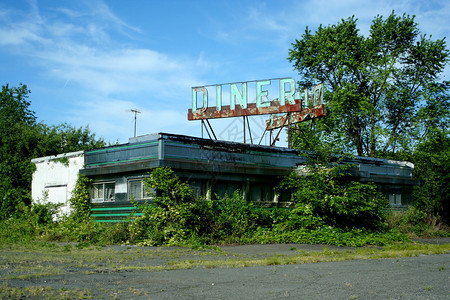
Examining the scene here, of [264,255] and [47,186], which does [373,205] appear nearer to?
[264,255]

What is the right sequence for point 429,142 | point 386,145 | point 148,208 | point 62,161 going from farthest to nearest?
point 386,145 < point 429,142 < point 62,161 < point 148,208

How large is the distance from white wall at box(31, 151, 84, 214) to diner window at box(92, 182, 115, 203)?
132 centimetres

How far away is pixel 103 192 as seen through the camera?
811 inches

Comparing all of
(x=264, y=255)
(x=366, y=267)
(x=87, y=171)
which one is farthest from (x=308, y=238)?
(x=87, y=171)

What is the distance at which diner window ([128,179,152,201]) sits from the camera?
18.5m

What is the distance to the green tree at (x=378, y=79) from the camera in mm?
35188

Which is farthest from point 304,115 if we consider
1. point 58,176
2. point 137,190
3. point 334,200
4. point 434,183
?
point 58,176

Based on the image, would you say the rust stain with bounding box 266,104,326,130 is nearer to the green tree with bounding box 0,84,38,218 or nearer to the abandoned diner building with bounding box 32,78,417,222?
the abandoned diner building with bounding box 32,78,417,222

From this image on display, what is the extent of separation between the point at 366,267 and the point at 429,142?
82.6ft

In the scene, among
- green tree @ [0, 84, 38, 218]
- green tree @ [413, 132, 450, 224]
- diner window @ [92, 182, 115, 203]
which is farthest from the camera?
green tree @ [413, 132, 450, 224]

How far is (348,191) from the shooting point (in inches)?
758

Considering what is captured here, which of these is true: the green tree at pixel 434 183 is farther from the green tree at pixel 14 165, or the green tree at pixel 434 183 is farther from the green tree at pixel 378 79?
the green tree at pixel 14 165

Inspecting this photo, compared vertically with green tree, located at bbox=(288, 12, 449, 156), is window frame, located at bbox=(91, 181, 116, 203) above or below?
below

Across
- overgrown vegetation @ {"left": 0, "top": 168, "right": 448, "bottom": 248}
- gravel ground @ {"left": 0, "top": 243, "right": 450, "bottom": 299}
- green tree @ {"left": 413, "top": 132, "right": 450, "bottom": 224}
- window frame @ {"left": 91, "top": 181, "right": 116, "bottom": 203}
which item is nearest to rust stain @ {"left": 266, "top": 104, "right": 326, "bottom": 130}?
overgrown vegetation @ {"left": 0, "top": 168, "right": 448, "bottom": 248}
